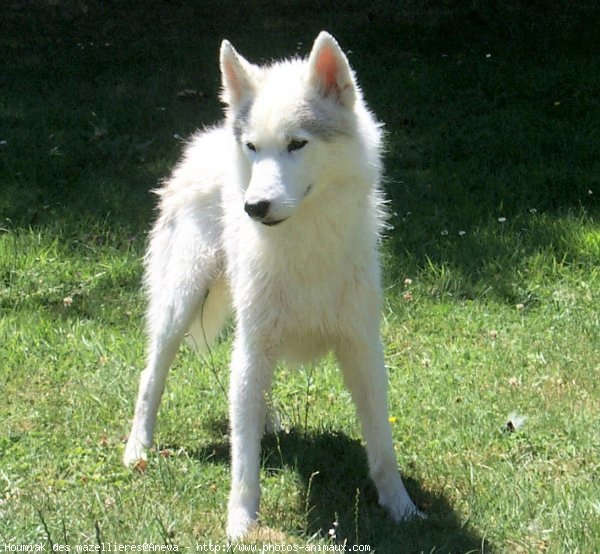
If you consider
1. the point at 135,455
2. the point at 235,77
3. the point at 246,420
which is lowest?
the point at 135,455

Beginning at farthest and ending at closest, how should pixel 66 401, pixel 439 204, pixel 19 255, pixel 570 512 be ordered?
pixel 439 204 → pixel 19 255 → pixel 66 401 → pixel 570 512

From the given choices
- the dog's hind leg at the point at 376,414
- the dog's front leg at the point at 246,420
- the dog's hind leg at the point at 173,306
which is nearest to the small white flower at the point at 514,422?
the dog's hind leg at the point at 376,414

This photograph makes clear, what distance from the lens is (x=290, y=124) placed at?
11.7ft

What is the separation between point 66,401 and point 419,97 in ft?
18.0

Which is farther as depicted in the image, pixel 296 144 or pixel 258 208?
pixel 296 144

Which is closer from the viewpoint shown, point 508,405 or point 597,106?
point 508,405

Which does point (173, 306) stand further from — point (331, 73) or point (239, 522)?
point (331, 73)

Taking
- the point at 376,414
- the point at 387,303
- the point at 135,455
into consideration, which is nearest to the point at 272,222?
the point at 376,414

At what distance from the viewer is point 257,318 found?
3809 mm

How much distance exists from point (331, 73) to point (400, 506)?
1733 millimetres

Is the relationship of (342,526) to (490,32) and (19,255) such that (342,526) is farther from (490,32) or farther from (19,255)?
(490,32)

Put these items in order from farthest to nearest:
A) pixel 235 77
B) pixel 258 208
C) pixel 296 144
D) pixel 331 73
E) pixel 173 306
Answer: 1. pixel 173 306
2. pixel 235 77
3. pixel 331 73
4. pixel 296 144
5. pixel 258 208

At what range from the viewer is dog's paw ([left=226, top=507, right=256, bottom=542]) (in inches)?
140

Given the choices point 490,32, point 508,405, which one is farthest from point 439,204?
point 490,32
